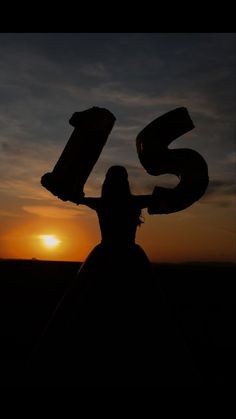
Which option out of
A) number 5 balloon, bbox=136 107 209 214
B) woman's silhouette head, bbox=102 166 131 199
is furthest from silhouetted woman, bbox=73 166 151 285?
number 5 balloon, bbox=136 107 209 214

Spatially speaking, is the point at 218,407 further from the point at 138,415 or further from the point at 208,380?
the point at 208,380

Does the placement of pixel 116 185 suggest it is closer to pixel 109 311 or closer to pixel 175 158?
pixel 175 158

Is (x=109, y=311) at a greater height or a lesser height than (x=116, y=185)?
lesser

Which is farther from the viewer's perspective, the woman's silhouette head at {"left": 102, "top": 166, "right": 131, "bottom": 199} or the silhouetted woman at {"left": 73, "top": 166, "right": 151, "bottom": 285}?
the woman's silhouette head at {"left": 102, "top": 166, "right": 131, "bottom": 199}

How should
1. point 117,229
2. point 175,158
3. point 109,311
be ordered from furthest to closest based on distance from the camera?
1. point 175,158
2. point 117,229
3. point 109,311

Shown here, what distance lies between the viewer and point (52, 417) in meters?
4.57

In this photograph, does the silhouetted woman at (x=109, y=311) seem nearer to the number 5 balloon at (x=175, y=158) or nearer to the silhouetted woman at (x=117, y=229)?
the silhouetted woman at (x=117, y=229)

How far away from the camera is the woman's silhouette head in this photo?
5.66m

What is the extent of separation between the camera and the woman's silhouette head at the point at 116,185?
5.66 m

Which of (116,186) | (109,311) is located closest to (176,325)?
(109,311)

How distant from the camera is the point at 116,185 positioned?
5684 mm

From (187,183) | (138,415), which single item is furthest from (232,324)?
(138,415)

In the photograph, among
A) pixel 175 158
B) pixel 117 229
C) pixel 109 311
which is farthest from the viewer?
A: pixel 175 158

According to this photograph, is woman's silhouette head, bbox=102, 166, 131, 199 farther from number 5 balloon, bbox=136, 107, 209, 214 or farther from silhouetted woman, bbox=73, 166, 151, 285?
number 5 balloon, bbox=136, 107, 209, 214
